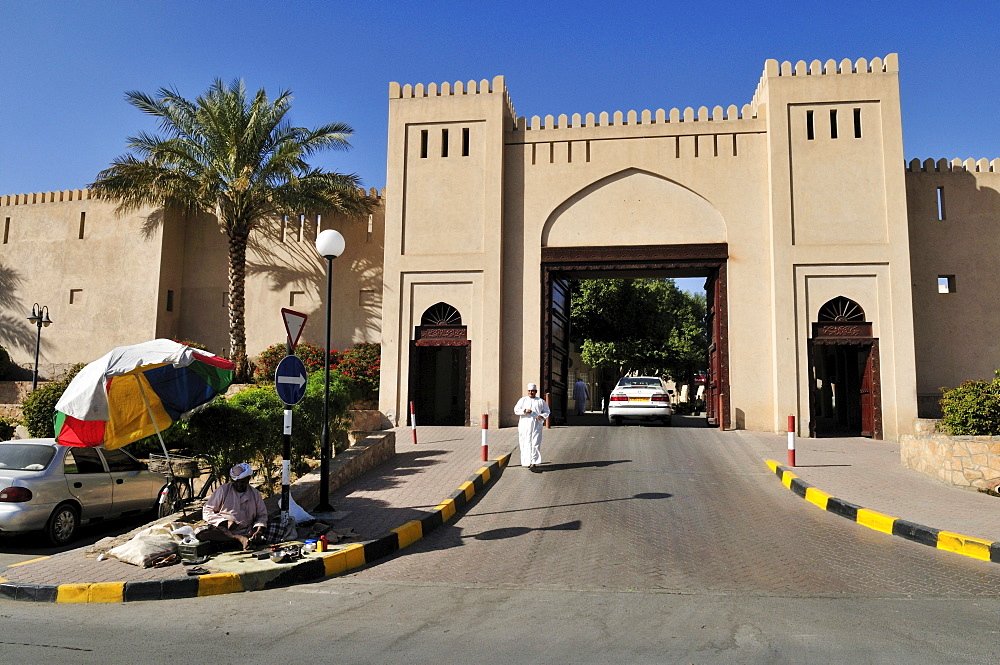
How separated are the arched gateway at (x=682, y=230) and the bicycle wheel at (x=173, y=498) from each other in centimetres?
917

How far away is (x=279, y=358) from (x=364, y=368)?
3054 mm

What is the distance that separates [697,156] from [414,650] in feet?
56.5

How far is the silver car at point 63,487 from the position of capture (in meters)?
8.55

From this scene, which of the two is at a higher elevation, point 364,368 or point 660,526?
point 364,368

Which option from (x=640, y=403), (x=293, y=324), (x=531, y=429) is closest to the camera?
(x=293, y=324)

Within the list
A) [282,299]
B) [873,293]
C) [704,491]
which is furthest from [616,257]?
[282,299]

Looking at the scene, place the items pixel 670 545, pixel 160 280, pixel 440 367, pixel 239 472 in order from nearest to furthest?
pixel 239 472 < pixel 670 545 < pixel 160 280 < pixel 440 367

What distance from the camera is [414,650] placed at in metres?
4.68

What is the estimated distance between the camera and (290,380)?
8461 mm

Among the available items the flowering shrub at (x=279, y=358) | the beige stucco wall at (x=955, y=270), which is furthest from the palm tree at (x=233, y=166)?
the beige stucco wall at (x=955, y=270)

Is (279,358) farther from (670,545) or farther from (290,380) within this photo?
(670,545)

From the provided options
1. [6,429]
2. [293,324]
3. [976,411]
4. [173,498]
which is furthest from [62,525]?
[976,411]

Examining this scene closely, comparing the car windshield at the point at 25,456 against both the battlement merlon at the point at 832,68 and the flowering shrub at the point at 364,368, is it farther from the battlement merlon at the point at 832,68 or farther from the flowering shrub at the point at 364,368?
the battlement merlon at the point at 832,68

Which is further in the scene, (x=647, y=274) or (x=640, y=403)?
(x=647, y=274)
